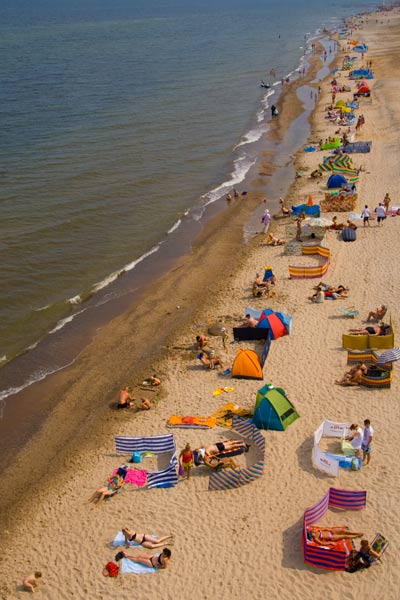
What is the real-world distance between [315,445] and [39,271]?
16912mm

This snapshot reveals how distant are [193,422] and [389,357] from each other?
6.29m

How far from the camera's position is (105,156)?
41062 mm

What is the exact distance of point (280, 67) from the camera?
77.9 metres

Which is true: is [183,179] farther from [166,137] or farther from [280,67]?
[280,67]

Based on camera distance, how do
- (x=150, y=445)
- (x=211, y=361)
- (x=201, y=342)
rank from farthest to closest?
1. (x=201, y=342)
2. (x=211, y=361)
3. (x=150, y=445)

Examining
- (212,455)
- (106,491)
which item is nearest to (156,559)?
(106,491)

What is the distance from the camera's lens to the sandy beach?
12.0 metres

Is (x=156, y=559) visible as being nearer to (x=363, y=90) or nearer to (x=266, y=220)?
(x=266, y=220)

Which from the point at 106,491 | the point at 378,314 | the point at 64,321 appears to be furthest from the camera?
the point at 64,321

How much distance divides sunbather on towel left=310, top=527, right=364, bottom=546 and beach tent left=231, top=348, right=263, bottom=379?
603 centimetres

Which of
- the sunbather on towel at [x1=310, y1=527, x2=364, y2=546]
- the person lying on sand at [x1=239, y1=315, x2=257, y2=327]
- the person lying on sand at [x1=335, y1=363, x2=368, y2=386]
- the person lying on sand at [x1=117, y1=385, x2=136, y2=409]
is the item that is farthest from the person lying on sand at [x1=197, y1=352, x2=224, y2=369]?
the sunbather on towel at [x1=310, y1=527, x2=364, y2=546]

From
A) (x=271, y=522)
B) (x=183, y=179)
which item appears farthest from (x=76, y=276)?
Answer: (x=271, y=522)

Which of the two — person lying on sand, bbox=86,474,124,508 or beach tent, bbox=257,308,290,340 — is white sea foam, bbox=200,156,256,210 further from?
person lying on sand, bbox=86,474,124,508

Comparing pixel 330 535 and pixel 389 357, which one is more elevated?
pixel 389 357
